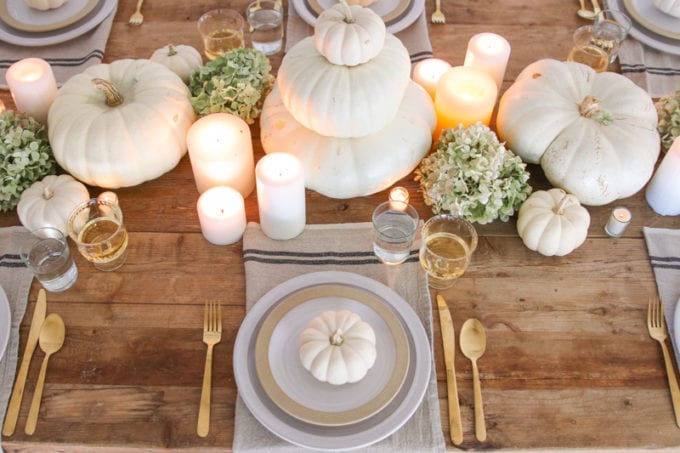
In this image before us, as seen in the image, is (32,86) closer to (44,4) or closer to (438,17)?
(44,4)

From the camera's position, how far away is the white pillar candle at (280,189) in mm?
1128

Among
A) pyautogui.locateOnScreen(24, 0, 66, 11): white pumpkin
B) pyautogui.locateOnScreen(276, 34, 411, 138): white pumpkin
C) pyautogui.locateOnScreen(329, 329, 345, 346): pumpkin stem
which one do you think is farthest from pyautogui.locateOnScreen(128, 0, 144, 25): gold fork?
pyautogui.locateOnScreen(329, 329, 345, 346): pumpkin stem

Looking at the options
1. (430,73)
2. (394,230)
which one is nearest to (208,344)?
Result: (394,230)

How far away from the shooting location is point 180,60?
141cm

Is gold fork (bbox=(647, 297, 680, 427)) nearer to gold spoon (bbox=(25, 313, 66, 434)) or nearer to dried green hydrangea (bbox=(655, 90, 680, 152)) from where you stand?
dried green hydrangea (bbox=(655, 90, 680, 152))

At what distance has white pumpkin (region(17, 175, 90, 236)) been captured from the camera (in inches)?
46.1

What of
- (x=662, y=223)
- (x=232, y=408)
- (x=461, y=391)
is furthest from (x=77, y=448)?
(x=662, y=223)

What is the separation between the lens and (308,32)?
63.9 inches

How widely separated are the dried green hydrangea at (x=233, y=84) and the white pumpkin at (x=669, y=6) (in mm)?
1078

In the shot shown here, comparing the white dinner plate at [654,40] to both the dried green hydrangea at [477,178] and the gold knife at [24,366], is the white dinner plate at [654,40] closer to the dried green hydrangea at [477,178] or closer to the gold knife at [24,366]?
the dried green hydrangea at [477,178]

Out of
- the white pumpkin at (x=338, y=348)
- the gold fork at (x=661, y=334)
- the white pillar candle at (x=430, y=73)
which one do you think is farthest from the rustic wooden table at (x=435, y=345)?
the white pillar candle at (x=430, y=73)

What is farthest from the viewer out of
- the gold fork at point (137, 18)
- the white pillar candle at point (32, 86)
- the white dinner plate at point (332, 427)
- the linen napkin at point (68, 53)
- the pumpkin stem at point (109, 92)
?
the gold fork at point (137, 18)

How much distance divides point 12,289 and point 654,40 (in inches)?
64.7

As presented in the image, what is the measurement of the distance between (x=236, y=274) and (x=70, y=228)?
326 millimetres
